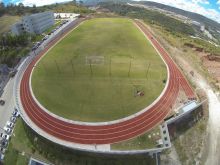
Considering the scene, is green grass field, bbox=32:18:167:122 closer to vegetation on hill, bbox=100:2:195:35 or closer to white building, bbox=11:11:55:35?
white building, bbox=11:11:55:35

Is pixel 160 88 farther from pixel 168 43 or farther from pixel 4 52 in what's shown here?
pixel 4 52

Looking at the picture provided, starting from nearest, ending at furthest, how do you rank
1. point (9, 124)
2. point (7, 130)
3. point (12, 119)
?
point (7, 130) → point (9, 124) → point (12, 119)

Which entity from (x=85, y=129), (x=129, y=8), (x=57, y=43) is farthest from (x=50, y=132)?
(x=129, y=8)

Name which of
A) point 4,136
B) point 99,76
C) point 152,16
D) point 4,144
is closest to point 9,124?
point 4,136

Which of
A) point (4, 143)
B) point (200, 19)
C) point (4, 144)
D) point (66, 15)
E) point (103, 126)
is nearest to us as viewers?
point (103, 126)

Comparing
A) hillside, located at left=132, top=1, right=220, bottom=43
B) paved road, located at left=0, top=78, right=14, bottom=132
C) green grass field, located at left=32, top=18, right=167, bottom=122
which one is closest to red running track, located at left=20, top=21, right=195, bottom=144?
green grass field, located at left=32, top=18, right=167, bottom=122

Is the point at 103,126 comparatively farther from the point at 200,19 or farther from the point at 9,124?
the point at 200,19
